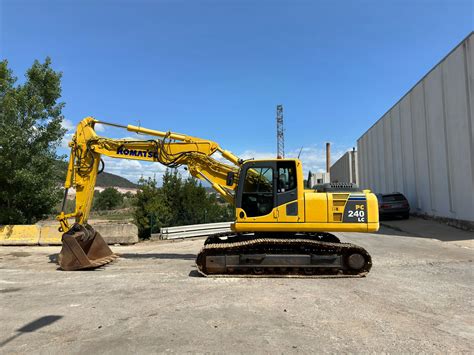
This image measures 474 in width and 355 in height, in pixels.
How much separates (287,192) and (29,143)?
1255 cm

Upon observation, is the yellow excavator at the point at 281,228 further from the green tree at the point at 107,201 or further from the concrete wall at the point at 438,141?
the green tree at the point at 107,201

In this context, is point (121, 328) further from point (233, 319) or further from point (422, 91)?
point (422, 91)

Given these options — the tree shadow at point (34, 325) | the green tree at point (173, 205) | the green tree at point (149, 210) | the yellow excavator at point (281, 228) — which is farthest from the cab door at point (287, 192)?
the green tree at point (149, 210)

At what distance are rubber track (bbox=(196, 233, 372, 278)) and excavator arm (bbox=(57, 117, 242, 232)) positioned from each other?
6.28 ft

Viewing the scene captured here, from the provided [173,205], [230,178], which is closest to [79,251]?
[230,178]

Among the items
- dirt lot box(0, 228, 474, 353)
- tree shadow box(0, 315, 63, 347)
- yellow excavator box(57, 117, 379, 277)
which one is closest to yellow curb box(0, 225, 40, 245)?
dirt lot box(0, 228, 474, 353)

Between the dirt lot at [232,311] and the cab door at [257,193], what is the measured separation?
1.49 meters

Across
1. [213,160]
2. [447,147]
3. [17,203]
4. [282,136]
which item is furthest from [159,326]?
[282,136]

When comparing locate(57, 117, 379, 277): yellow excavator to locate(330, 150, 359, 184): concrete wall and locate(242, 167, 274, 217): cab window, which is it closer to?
locate(242, 167, 274, 217): cab window

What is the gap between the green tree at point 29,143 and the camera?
15445 millimetres

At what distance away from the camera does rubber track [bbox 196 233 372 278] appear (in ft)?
27.8

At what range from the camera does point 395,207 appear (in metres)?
23.0

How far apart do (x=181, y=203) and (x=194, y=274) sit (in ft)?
34.9

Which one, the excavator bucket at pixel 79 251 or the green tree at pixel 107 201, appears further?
the green tree at pixel 107 201
